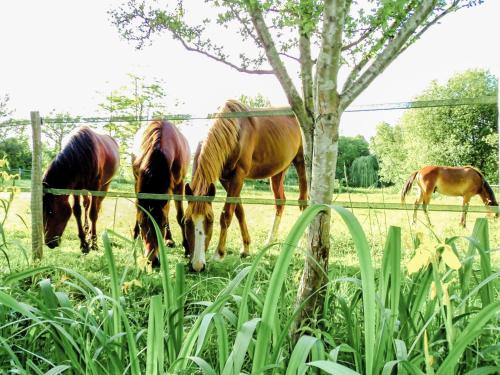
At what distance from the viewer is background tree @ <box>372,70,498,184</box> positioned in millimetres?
4103

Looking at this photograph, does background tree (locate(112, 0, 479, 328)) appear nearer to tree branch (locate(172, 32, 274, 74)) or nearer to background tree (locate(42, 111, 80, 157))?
tree branch (locate(172, 32, 274, 74))

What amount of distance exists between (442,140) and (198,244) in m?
3.67

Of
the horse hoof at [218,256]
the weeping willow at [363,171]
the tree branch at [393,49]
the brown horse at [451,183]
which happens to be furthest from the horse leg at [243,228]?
the tree branch at [393,49]

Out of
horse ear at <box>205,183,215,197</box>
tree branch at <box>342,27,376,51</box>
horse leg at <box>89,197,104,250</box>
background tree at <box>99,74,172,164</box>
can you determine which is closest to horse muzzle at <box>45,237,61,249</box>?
horse leg at <box>89,197,104,250</box>

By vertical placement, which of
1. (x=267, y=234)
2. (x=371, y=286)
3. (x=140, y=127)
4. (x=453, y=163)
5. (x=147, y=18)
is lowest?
(x=267, y=234)

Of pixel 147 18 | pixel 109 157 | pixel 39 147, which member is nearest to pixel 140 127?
pixel 109 157

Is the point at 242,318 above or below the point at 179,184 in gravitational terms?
below

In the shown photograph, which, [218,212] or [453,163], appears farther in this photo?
[453,163]

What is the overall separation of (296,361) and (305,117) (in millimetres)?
1086

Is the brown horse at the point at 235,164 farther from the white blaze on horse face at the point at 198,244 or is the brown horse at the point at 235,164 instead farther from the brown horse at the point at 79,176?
the brown horse at the point at 79,176

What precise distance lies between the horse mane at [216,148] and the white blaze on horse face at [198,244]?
24cm

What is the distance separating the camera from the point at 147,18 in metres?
2.85

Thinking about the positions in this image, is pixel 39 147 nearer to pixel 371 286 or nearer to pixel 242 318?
pixel 242 318

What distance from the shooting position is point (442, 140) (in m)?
5.51
